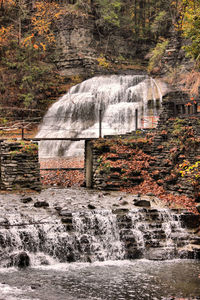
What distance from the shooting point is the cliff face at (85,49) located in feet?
94.0

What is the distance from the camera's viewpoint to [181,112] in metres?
15.2

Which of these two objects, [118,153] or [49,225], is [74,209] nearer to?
[49,225]

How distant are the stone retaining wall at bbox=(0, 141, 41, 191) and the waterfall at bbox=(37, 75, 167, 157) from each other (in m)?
4.84

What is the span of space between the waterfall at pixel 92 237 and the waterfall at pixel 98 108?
9.08 m

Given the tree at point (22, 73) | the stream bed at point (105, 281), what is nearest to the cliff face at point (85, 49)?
the tree at point (22, 73)

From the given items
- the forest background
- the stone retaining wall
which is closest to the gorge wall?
the stone retaining wall

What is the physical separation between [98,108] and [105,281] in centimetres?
1518

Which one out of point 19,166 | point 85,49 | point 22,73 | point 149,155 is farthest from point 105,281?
point 85,49

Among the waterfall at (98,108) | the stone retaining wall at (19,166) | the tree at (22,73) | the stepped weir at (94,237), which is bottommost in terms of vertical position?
the stepped weir at (94,237)

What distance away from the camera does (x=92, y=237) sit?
10.8m

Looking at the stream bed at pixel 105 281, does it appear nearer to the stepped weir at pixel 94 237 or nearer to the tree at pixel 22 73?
the stepped weir at pixel 94 237

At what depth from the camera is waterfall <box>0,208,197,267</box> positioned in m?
10.0

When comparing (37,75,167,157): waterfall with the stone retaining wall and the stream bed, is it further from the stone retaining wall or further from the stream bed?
the stream bed

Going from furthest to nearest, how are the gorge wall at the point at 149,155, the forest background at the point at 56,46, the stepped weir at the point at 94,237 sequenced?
1. the forest background at the point at 56,46
2. the gorge wall at the point at 149,155
3. the stepped weir at the point at 94,237
